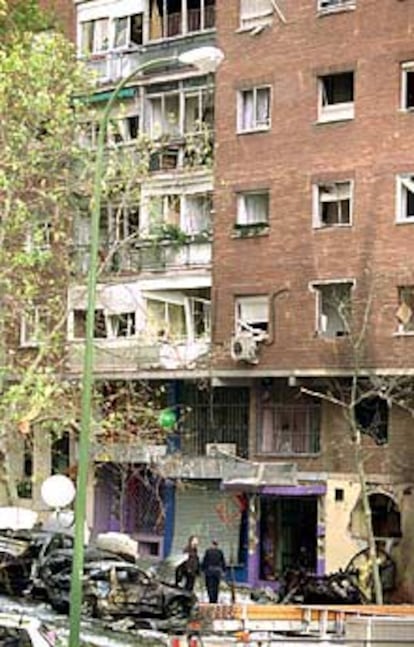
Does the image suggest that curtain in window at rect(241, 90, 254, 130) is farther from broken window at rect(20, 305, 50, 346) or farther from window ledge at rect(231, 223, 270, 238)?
broken window at rect(20, 305, 50, 346)

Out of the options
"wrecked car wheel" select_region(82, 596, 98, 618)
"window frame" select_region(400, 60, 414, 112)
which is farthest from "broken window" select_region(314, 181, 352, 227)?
"wrecked car wheel" select_region(82, 596, 98, 618)

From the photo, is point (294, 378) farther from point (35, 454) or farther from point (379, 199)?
point (35, 454)

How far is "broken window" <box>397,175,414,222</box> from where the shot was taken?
37938 millimetres

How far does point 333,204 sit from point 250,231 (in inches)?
101

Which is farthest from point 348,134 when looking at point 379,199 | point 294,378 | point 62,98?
point 62,98

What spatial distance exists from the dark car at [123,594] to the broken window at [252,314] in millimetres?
9772

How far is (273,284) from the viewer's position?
40.2 meters

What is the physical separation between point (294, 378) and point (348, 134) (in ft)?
20.4

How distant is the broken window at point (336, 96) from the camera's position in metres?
39.4

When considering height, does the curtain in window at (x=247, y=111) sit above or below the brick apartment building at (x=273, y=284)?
above

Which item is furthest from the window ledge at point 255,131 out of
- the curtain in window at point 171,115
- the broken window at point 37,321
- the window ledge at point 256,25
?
the broken window at point 37,321

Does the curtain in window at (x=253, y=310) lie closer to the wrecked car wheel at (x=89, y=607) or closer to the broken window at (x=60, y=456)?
the broken window at (x=60, y=456)

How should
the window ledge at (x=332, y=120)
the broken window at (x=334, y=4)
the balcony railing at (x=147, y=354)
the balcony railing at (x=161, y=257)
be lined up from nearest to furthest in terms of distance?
the window ledge at (x=332, y=120) < the broken window at (x=334, y=4) < the balcony railing at (x=147, y=354) < the balcony railing at (x=161, y=257)

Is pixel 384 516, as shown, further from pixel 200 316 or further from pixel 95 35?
pixel 95 35
